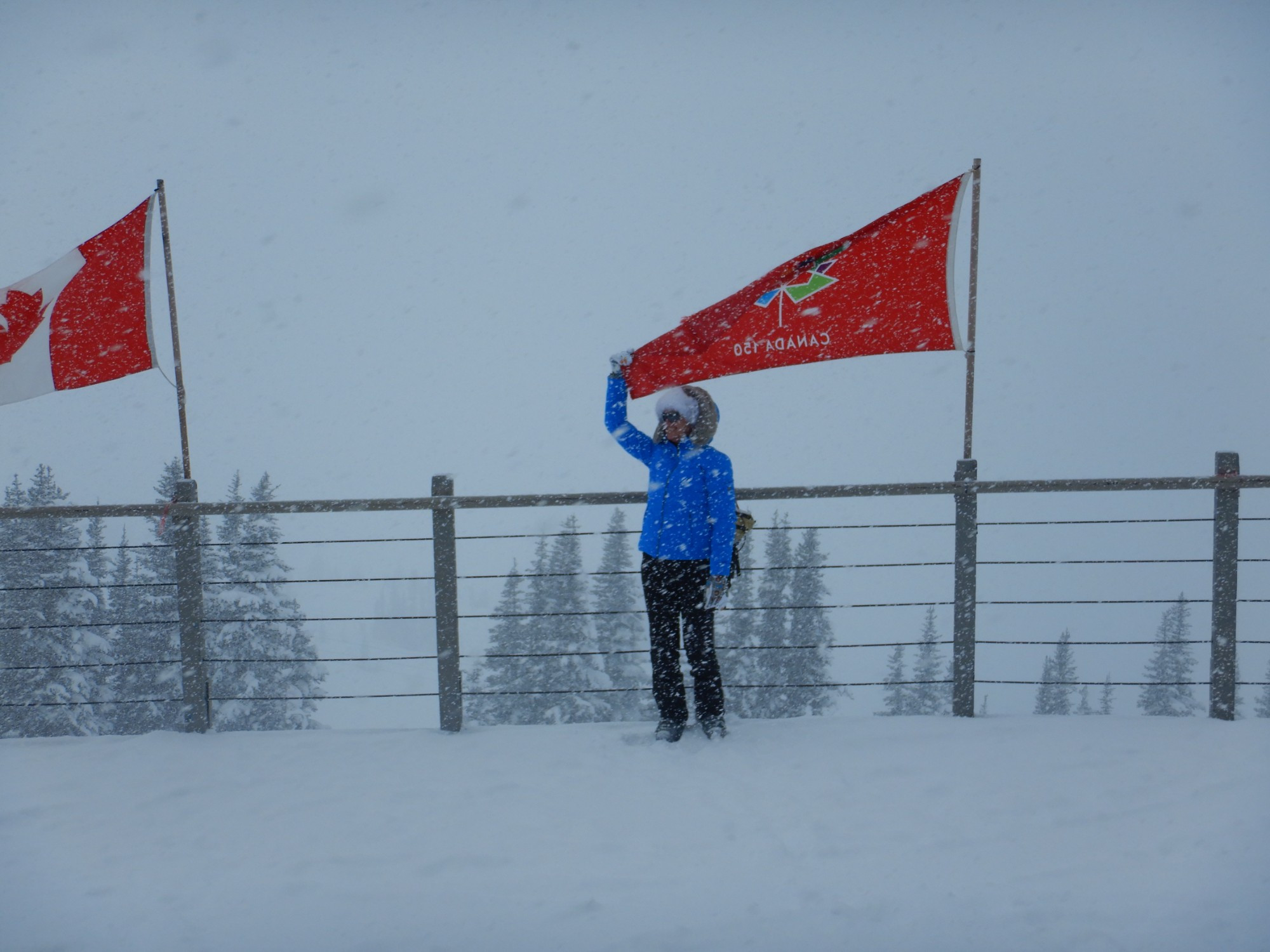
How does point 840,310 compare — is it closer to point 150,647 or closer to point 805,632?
point 805,632

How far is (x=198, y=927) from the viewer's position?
2412 millimetres

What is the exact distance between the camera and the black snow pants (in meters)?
3.68

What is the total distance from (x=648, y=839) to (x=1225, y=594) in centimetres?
315

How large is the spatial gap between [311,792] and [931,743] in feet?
9.07

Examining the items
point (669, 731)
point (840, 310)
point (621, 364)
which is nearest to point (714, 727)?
point (669, 731)

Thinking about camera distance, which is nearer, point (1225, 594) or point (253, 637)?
point (1225, 594)

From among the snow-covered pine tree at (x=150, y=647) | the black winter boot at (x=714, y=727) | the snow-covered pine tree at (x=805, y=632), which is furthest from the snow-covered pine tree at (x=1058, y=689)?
the snow-covered pine tree at (x=150, y=647)

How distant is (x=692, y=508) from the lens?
3621 mm

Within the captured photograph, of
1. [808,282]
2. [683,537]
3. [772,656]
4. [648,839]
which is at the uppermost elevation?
[808,282]

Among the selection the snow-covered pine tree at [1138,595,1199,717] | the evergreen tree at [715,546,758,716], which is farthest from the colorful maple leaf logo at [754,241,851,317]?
the snow-covered pine tree at [1138,595,1199,717]

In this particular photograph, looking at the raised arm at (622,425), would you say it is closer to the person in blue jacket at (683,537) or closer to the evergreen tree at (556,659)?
the person in blue jacket at (683,537)

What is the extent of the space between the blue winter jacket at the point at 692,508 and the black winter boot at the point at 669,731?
31.5 inches

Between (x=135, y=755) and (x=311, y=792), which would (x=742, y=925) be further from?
(x=135, y=755)

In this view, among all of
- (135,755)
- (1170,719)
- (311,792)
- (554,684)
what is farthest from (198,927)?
(554,684)
